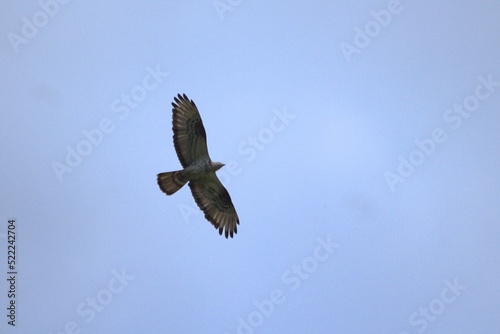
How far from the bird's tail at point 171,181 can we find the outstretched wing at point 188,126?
0.84 m

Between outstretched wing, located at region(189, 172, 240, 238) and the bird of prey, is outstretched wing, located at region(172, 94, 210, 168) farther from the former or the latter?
outstretched wing, located at region(189, 172, 240, 238)

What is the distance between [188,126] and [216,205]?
2.77 meters

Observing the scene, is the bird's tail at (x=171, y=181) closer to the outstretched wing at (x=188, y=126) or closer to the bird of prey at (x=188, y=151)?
the bird of prey at (x=188, y=151)

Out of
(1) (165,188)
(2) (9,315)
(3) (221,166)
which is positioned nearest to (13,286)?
(2) (9,315)

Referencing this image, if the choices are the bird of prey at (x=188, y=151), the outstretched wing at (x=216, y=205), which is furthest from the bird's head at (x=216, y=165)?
the outstretched wing at (x=216, y=205)

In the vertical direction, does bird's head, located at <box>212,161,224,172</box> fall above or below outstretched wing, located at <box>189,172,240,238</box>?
above

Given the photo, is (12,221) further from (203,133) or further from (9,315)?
(203,133)

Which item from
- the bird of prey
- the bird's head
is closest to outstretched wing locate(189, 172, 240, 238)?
the bird of prey

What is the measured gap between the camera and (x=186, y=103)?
2311 cm

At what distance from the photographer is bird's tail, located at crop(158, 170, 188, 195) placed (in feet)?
75.3

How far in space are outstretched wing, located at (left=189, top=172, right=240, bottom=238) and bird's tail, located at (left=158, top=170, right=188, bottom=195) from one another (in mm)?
917

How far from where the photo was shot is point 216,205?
966 inches

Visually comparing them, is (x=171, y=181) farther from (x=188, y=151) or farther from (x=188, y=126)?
(x=188, y=126)

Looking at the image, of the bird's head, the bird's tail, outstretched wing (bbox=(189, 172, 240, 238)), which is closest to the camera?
the bird's tail
